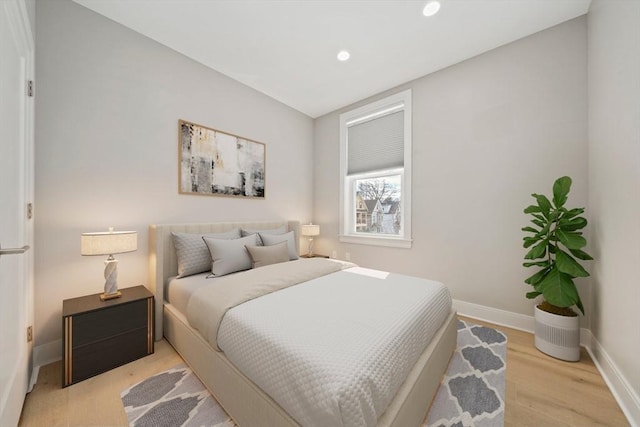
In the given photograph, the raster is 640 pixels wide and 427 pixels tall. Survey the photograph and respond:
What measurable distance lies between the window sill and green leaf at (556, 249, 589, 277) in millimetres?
1405

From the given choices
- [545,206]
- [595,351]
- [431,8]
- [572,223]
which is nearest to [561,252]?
[572,223]

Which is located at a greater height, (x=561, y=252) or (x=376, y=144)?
(x=376, y=144)

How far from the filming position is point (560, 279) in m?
1.88

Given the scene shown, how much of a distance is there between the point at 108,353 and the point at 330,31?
10.6 ft

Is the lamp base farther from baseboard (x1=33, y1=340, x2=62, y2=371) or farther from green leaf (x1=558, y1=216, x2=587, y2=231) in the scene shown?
green leaf (x1=558, y1=216, x2=587, y2=231)

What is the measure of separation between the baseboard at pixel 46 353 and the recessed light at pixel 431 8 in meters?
4.02

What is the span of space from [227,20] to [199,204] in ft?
5.99

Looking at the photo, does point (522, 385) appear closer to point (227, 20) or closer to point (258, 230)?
point (258, 230)

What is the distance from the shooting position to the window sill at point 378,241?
3.17 meters

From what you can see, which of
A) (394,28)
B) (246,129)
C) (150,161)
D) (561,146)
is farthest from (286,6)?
(561,146)

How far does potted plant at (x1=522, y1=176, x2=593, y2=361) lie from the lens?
1.83 metres

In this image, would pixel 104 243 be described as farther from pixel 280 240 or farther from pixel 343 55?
pixel 343 55

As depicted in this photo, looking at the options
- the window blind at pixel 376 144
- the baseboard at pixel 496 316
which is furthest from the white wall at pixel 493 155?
the window blind at pixel 376 144

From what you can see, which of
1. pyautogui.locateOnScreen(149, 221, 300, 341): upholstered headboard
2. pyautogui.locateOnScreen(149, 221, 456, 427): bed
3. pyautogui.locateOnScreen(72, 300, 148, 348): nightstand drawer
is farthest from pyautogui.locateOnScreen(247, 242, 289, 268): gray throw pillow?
pyautogui.locateOnScreen(72, 300, 148, 348): nightstand drawer
